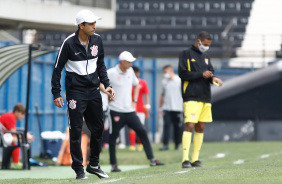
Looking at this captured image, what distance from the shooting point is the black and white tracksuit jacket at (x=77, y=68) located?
8984mm

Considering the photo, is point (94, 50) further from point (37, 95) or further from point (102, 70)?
point (37, 95)

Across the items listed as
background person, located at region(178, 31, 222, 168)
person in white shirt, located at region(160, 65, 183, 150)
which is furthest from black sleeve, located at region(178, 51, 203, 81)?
person in white shirt, located at region(160, 65, 183, 150)

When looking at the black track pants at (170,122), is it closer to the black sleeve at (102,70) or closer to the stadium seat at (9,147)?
the stadium seat at (9,147)

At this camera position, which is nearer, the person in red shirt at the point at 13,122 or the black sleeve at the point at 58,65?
the black sleeve at the point at 58,65

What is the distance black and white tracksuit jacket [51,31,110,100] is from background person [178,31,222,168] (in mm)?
2543

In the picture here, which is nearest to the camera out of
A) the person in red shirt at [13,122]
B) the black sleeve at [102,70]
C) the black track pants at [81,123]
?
the black track pants at [81,123]

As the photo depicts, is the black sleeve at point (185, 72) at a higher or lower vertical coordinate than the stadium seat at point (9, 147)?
higher

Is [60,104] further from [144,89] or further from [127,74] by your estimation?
[144,89]

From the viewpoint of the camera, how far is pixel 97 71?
9.38 m

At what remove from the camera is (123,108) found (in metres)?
12.7

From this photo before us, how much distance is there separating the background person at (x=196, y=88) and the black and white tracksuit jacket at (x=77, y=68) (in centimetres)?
254

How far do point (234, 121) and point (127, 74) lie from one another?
11.6 metres

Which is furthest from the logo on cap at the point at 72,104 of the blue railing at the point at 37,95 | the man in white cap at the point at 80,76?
the blue railing at the point at 37,95

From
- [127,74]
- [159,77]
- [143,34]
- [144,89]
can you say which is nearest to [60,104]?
[127,74]
